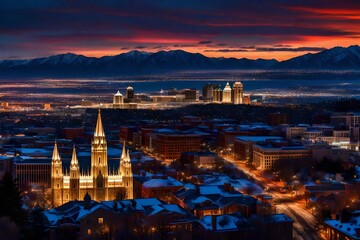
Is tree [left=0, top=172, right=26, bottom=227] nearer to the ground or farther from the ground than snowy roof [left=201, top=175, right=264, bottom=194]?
farther from the ground

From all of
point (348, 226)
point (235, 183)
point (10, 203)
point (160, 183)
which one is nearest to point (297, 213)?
point (235, 183)

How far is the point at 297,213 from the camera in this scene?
5559cm

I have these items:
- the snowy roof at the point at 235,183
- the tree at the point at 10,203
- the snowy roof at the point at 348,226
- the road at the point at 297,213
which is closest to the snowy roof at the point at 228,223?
the road at the point at 297,213

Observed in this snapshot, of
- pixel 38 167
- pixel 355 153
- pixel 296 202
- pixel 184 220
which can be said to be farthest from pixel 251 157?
pixel 184 220

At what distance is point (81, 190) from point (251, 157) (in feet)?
147

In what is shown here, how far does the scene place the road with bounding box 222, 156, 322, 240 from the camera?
47669 millimetres

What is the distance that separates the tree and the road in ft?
60.9

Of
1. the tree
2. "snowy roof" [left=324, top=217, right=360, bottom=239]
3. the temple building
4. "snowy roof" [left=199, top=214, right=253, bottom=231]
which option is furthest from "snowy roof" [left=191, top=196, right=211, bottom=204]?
the tree

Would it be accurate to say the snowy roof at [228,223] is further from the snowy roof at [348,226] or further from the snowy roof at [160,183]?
the snowy roof at [160,183]

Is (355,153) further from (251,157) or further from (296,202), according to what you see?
(296,202)

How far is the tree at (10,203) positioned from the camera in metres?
33.9

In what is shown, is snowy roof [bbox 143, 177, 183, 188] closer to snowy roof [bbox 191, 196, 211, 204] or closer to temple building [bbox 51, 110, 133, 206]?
temple building [bbox 51, 110, 133, 206]

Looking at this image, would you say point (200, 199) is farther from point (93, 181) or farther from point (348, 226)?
point (93, 181)

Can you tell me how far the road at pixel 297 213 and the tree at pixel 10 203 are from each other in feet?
60.9
